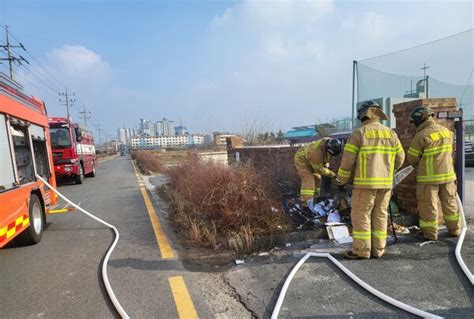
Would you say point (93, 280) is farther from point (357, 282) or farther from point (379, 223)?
point (379, 223)

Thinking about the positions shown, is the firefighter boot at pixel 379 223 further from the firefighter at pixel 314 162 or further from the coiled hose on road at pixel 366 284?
the firefighter at pixel 314 162

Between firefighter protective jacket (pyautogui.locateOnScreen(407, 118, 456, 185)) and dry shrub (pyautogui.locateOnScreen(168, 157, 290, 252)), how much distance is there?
7.16 ft

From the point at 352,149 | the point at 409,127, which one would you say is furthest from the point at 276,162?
the point at 352,149

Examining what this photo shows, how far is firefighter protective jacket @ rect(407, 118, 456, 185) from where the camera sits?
15.0 feet

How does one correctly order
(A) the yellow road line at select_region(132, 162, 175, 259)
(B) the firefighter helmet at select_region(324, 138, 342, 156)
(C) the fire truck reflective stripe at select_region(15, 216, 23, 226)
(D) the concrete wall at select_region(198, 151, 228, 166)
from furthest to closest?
1. (D) the concrete wall at select_region(198, 151, 228, 166)
2. (B) the firefighter helmet at select_region(324, 138, 342, 156)
3. (A) the yellow road line at select_region(132, 162, 175, 259)
4. (C) the fire truck reflective stripe at select_region(15, 216, 23, 226)

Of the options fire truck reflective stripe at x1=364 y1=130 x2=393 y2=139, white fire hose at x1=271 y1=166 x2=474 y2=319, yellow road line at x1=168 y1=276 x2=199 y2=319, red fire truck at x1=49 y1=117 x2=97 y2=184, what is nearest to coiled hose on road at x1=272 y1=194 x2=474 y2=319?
white fire hose at x1=271 y1=166 x2=474 y2=319

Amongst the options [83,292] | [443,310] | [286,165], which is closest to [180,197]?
[286,165]

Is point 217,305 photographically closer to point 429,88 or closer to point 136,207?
point 136,207

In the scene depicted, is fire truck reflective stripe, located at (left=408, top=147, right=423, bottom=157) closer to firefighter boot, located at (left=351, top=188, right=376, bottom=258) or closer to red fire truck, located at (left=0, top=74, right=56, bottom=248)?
firefighter boot, located at (left=351, top=188, right=376, bottom=258)

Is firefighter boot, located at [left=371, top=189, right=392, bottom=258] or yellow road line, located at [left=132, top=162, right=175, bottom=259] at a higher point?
firefighter boot, located at [left=371, top=189, right=392, bottom=258]

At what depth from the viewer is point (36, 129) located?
6.51m

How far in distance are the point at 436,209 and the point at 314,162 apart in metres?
1.97

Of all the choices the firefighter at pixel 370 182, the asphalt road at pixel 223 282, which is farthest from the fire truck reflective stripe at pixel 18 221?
the firefighter at pixel 370 182

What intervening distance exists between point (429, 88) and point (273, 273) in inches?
307
